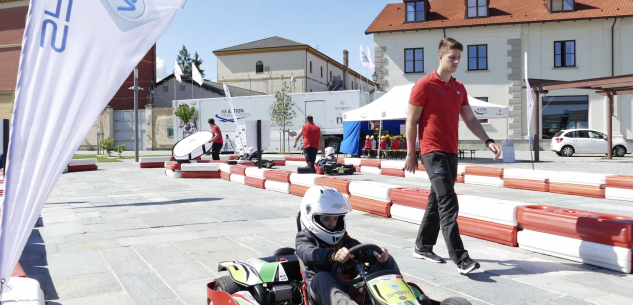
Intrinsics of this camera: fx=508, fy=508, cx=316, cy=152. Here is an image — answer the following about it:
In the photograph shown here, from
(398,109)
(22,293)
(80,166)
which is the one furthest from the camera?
(80,166)

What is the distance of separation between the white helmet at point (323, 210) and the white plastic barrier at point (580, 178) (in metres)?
7.89

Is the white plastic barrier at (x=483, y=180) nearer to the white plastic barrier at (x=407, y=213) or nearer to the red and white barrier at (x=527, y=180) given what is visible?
the red and white barrier at (x=527, y=180)

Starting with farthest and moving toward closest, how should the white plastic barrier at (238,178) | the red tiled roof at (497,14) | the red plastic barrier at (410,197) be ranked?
1. the red tiled roof at (497,14)
2. the white plastic barrier at (238,178)
3. the red plastic barrier at (410,197)

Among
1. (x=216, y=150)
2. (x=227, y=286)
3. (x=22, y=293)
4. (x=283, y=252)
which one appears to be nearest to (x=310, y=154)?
(x=216, y=150)

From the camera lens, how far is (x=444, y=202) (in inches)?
174

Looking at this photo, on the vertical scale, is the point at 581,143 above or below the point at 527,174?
above

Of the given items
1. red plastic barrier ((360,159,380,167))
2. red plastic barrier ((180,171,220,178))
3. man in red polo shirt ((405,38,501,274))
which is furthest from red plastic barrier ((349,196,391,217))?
red plastic barrier ((360,159,380,167))

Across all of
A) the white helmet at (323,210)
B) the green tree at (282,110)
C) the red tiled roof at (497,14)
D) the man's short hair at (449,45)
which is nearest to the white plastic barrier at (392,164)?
the man's short hair at (449,45)

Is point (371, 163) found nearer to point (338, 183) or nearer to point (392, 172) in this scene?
point (392, 172)

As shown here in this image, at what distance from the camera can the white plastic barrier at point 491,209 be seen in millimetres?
5488

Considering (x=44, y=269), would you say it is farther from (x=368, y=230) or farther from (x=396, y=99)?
(x=396, y=99)

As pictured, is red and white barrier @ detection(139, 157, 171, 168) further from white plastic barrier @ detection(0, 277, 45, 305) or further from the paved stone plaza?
white plastic barrier @ detection(0, 277, 45, 305)

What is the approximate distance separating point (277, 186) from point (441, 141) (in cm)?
690

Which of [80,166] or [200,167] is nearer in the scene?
[200,167]
